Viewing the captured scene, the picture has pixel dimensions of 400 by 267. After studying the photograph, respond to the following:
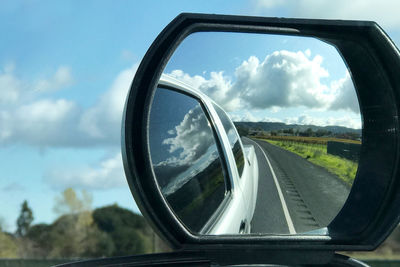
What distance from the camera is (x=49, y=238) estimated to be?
181 feet

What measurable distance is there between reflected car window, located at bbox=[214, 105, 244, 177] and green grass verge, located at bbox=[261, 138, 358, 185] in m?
0.26

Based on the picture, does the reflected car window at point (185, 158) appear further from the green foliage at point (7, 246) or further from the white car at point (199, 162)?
the green foliage at point (7, 246)

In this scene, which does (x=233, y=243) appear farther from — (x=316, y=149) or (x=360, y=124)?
(x=360, y=124)

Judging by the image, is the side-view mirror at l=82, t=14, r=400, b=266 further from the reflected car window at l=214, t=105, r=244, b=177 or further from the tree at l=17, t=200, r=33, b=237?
the tree at l=17, t=200, r=33, b=237

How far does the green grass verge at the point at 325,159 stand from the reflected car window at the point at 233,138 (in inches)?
10.0

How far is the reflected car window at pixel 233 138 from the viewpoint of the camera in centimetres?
316

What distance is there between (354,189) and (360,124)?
12.5 inches

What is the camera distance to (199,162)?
134 inches

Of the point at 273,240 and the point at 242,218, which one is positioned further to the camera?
the point at 242,218

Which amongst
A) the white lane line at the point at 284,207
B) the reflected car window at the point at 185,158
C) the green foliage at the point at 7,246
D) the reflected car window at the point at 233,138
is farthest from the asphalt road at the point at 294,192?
the green foliage at the point at 7,246

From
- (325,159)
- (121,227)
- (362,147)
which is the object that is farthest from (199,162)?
(121,227)

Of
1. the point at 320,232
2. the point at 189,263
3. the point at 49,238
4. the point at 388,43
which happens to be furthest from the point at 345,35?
the point at 49,238

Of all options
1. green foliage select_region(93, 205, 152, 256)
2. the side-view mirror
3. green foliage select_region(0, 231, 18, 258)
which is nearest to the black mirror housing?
the side-view mirror

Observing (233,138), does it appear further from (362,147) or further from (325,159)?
(362,147)
